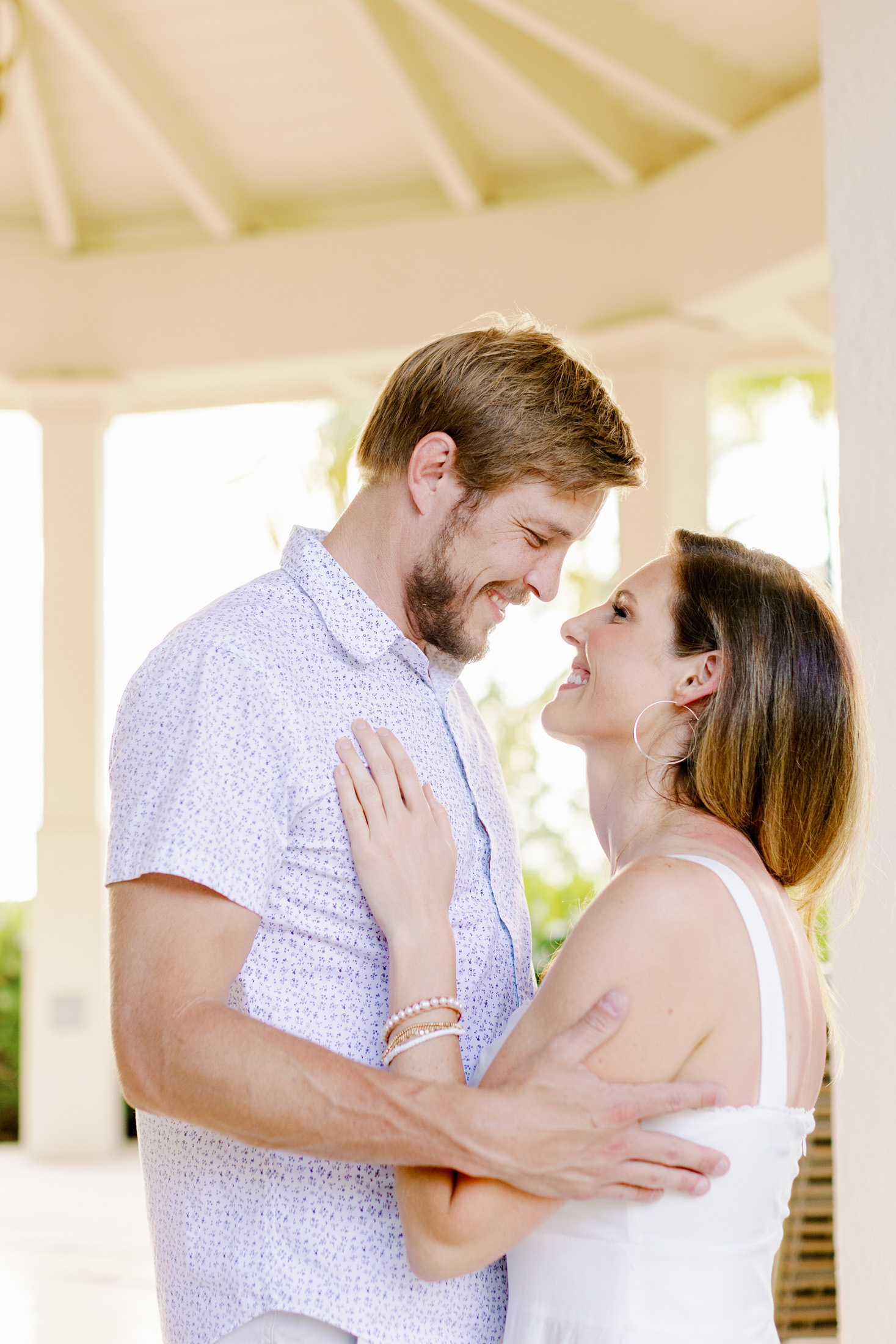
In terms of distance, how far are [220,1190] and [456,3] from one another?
4356 millimetres

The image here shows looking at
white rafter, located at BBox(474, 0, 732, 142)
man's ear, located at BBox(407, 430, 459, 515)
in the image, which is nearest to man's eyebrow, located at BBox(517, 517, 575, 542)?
man's ear, located at BBox(407, 430, 459, 515)

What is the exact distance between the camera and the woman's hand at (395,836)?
152 centimetres

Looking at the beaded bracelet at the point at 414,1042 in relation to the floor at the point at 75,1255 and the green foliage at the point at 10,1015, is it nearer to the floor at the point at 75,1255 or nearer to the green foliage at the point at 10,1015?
the floor at the point at 75,1255

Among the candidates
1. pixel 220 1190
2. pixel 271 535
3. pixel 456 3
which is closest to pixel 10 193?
pixel 456 3

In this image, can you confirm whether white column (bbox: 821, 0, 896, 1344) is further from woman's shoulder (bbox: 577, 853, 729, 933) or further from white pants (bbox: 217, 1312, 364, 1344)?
white pants (bbox: 217, 1312, 364, 1344)

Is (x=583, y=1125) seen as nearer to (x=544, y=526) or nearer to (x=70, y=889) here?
(x=544, y=526)

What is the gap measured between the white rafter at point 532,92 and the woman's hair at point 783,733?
367 cm

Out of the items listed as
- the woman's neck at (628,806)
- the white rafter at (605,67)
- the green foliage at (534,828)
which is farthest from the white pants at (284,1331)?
the green foliage at (534,828)

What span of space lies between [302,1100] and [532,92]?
462 centimetres

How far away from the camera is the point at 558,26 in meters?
4.56

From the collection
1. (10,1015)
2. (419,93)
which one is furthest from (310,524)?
(419,93)

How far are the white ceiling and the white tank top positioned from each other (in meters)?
3.86

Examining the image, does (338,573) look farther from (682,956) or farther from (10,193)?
(10,193)

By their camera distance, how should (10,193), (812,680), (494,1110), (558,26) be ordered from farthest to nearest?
(10,193) → (558,26) → (812,680) → (494,1110)
